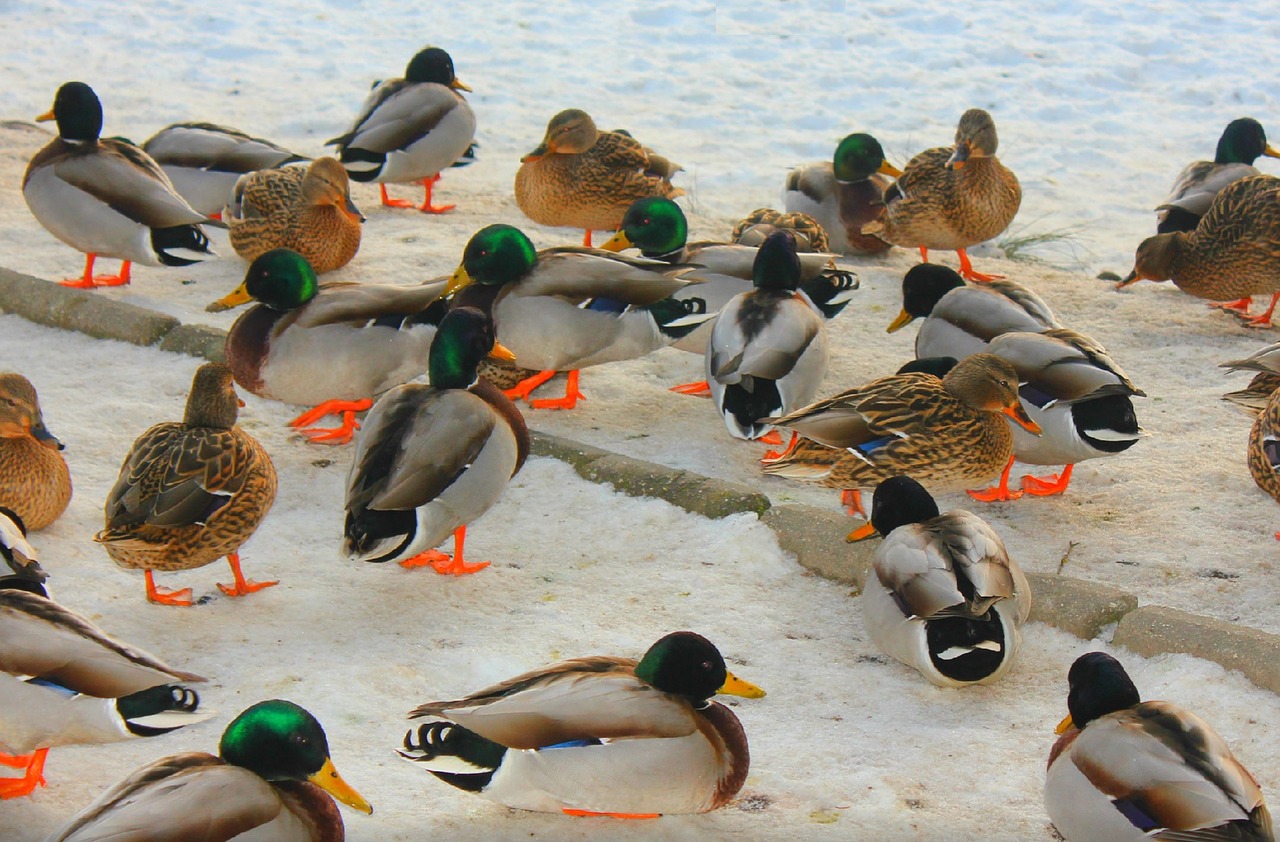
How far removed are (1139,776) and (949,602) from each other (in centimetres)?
85

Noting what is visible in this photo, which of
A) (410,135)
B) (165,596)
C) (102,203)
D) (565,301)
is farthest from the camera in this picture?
(410,135)

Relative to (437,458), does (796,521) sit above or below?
below

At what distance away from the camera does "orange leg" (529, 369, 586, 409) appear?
5789mm

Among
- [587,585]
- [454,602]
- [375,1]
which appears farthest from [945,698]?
[375,1]

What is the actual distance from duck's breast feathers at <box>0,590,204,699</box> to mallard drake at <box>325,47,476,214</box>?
4.86 metres

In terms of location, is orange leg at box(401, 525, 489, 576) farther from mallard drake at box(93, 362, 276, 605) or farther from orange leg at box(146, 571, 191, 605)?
orange leg at box(146, 571, 191, 605)

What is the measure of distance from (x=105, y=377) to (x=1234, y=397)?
4218 mm

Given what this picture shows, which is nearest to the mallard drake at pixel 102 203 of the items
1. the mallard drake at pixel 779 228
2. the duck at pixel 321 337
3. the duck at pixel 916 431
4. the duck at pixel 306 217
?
the duck at pixel 306 217

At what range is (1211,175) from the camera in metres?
7.70

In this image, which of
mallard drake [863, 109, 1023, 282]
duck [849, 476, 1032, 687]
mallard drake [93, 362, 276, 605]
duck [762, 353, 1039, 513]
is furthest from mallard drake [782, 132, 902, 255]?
mallard drake [93, 362, 276, 605]

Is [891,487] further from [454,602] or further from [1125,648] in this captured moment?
[454,602]

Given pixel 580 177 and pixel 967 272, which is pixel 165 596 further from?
pixel 967 272

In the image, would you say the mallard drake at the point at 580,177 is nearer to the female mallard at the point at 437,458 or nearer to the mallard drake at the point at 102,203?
the mallard drake at the point at 102,203

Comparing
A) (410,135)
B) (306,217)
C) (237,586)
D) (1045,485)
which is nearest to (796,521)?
(1045,485)
